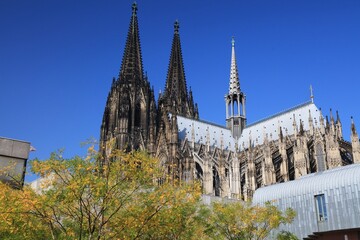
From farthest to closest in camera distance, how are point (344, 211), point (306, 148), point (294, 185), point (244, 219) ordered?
point (306, 148) < point (294, 185) < point (344, 211) < point (244, 219)

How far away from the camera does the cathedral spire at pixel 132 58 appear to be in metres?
56.7

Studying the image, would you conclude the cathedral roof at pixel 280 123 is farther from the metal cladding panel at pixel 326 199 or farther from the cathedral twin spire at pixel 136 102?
the metal cladding panel at pixel 326 199

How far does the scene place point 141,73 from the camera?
2309 inches

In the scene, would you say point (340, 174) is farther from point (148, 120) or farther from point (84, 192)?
point (148, 120)

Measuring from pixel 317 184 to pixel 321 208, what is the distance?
1352 millimetres

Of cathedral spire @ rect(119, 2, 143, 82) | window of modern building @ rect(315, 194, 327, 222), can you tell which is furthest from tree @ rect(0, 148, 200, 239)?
cathedral spire @ rect(119, 2, 143, 82)

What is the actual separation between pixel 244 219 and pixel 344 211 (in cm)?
561

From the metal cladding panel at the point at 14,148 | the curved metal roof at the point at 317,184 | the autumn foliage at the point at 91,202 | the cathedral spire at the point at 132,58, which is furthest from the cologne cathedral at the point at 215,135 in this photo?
the autumn foliage at the point at 91,202

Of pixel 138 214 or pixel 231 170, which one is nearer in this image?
pixel 138 214

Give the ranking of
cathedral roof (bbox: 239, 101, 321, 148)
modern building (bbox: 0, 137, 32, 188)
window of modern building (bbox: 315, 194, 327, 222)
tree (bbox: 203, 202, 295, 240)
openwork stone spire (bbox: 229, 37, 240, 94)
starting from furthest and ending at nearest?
openwork stone spire (bbox: 229, 37, 240, 94) < cathedral roof (bbox: 239, 101, 321, 148) < window of modern building (bbox: 315, 194, 327, 222) < modern building (bbox: 0, 137, 32, 188) < tree (bbox: 203, 202, 295, 240)

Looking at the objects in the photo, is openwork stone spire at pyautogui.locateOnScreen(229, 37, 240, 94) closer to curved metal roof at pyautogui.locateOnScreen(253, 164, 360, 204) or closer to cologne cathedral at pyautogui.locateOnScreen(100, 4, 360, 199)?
cologne cathedral at pyautogui.locateOnScreen(100, 4, 360, 199)

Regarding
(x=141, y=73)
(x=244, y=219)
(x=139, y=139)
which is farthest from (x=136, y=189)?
(x=141, y=73)

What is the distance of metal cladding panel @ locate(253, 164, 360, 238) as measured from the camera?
70.0 ft

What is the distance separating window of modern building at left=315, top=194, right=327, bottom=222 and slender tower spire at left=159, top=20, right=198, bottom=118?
118ft
